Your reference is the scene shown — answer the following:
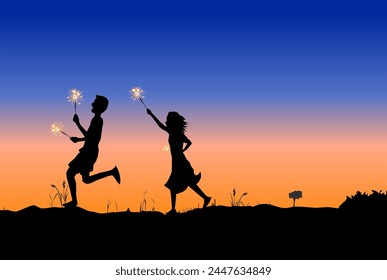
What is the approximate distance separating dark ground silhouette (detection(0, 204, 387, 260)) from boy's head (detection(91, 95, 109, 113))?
7.86 ft

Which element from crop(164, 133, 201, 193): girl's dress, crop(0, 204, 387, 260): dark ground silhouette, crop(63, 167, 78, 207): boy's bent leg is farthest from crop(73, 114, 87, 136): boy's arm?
crop(164, 133, 201, 193): girl's dress

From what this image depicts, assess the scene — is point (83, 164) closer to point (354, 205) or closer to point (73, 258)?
point (73, 258)

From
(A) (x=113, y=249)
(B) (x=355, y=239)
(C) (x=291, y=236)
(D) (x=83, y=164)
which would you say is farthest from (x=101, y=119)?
Result: (B) (x=355, y=239)

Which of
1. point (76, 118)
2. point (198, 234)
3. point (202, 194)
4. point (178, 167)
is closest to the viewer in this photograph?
point (198, 234)

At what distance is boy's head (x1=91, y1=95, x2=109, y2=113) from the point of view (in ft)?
51.3

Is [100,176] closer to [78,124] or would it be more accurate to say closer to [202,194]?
[78,124]

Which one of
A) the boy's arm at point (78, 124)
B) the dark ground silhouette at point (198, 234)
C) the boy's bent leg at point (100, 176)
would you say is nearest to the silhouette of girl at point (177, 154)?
the dark ground silhouette at point (198, 234)

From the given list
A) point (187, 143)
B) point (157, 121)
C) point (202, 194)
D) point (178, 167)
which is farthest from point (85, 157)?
point (202, 194)

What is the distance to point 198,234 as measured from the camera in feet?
46.2

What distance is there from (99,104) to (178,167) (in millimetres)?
2391

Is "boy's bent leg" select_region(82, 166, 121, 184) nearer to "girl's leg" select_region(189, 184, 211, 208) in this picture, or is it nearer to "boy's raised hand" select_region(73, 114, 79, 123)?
"boy's raised hand" select_region(73, 114, 79, 123)

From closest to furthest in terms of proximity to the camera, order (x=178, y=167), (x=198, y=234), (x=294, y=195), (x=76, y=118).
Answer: (x=198, y=234), (x=76, y=118), (x=178, y=167), (x=294, y=195)

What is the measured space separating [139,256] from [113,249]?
648mm

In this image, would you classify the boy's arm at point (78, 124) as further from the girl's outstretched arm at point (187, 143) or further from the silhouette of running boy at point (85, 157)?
the girl's outstretched arm at point (187, 143)
